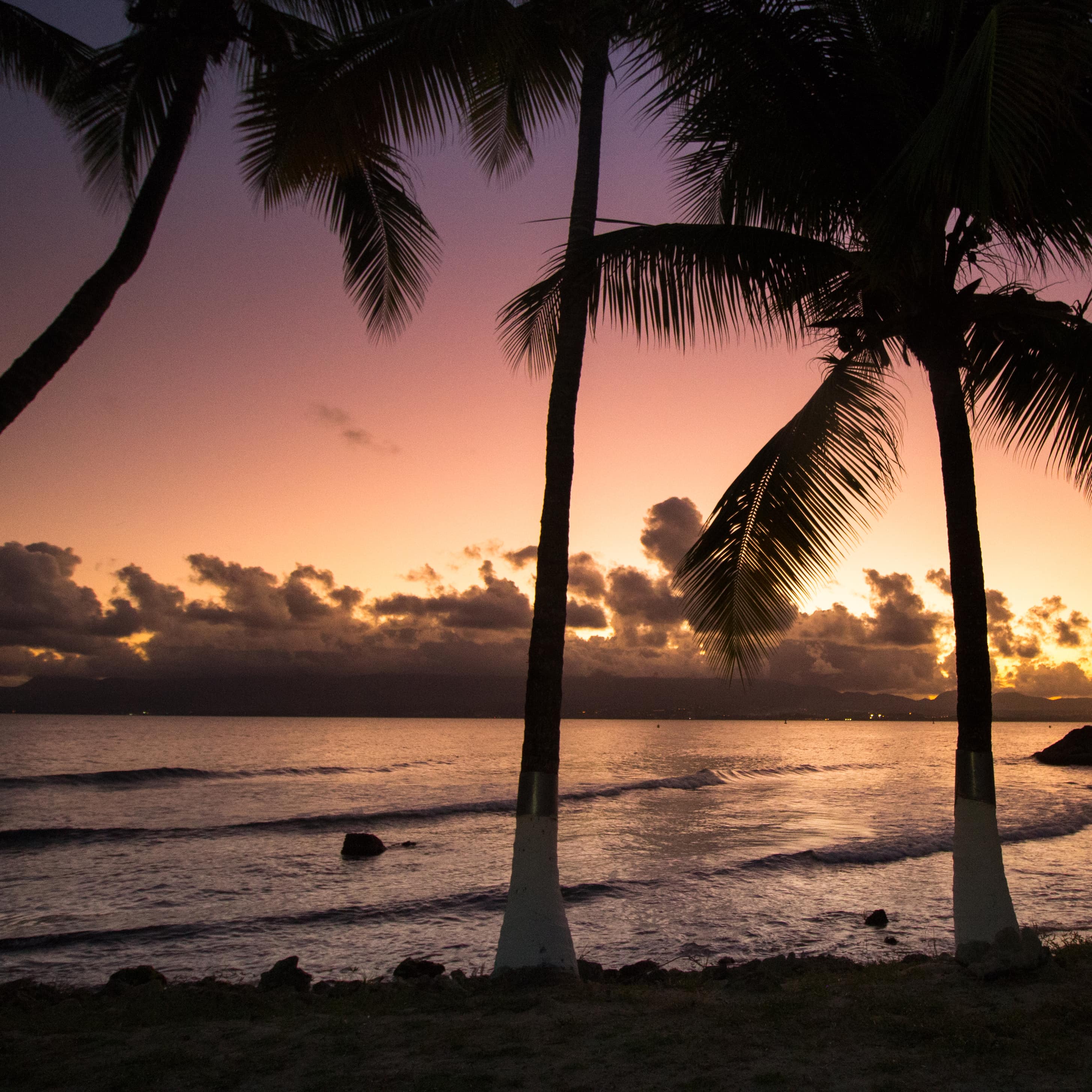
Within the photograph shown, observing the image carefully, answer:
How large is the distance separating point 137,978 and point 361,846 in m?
11.0

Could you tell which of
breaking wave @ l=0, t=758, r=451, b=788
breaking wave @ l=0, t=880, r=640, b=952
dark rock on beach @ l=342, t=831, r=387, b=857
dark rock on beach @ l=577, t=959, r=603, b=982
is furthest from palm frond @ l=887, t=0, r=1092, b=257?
breaking wave @ l=0, t=758, r=451, b=788

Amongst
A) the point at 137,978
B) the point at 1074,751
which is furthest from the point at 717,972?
the point at 1074,751

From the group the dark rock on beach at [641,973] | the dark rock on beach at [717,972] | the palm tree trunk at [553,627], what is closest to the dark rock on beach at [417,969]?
the dark rock on beach at [641,973]

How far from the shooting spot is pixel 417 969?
9.03 m

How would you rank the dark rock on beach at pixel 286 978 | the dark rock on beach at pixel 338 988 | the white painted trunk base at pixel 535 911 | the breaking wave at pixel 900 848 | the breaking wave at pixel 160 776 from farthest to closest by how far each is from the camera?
the breaking wave at pixel 160 776 → the breaking wave at pixel 900 848 → the dark rock on beach at pixel 286 978 → the dark rock on beach at pixel 338 988 → the white painted trunk base at pixel 535 911

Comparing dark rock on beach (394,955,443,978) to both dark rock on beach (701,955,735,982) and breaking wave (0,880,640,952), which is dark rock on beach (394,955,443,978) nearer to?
dark rock on beach (701,955,735,982)

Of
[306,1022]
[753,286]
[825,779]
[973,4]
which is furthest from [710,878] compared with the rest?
[825,779]

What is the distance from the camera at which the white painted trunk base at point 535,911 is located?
5777 millimetres

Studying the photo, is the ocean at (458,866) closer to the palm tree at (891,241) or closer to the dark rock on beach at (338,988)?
the dark rock on beach at (338,988)

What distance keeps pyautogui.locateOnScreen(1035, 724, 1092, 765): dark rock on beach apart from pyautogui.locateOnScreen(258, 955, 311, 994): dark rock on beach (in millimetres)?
66771

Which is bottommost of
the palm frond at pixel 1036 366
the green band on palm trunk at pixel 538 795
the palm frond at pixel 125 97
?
the green band on palm trunk at pixel 538 795

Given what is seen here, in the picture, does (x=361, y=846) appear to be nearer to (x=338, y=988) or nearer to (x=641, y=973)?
(x=641, y=973)

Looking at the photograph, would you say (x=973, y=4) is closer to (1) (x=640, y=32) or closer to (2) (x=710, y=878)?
(1) (x=640, y=32)

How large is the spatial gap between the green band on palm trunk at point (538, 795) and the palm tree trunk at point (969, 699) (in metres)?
2.83
